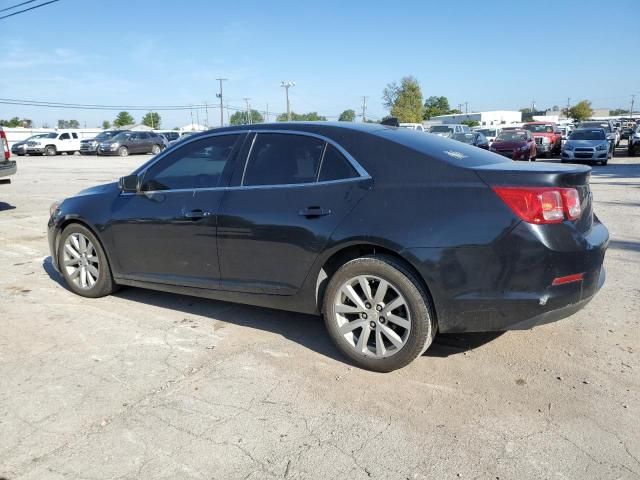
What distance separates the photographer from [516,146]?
23.1 m

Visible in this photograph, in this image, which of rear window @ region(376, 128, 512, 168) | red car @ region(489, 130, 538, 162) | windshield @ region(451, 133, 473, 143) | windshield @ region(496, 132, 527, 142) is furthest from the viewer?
windshield @ region(451, 133, 473, 143)

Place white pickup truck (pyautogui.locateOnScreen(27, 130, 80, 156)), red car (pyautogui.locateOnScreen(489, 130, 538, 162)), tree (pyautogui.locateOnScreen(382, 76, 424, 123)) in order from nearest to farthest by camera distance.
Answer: red car (pyautogui.locateOnScreen(489, 130, 538, 162)), white pickup truck (pyautogui.locateOnScreen(27, 130, 80, 156)), tree (pyautogui.locateOnScreen(382, 76, 424, 123))

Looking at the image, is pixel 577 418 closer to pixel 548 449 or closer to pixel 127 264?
pixel 548 449

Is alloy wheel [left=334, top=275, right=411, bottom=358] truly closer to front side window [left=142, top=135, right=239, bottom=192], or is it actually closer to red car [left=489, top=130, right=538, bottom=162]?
front side window [left=142, top=135, right=239, bottom=192]

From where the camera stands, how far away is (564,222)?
3.20 metres

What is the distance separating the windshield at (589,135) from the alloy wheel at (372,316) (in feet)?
73.9

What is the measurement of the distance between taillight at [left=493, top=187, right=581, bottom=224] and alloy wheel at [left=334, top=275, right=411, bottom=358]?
0.88 meters

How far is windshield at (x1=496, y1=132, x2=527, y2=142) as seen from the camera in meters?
24.1

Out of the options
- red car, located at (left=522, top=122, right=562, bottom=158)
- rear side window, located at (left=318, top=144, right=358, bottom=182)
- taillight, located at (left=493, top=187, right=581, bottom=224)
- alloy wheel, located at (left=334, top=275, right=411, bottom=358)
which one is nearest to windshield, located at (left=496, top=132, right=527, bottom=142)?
red car, located at (left=522, top=122, right=562, bottom=158)

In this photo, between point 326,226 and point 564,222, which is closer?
point 564,222

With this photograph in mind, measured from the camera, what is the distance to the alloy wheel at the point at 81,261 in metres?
5.12

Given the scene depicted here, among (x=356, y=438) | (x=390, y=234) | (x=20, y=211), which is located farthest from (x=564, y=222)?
(x=20, y=211)

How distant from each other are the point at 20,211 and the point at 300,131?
29.9 feet

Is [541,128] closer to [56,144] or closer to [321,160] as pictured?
[321,160]
